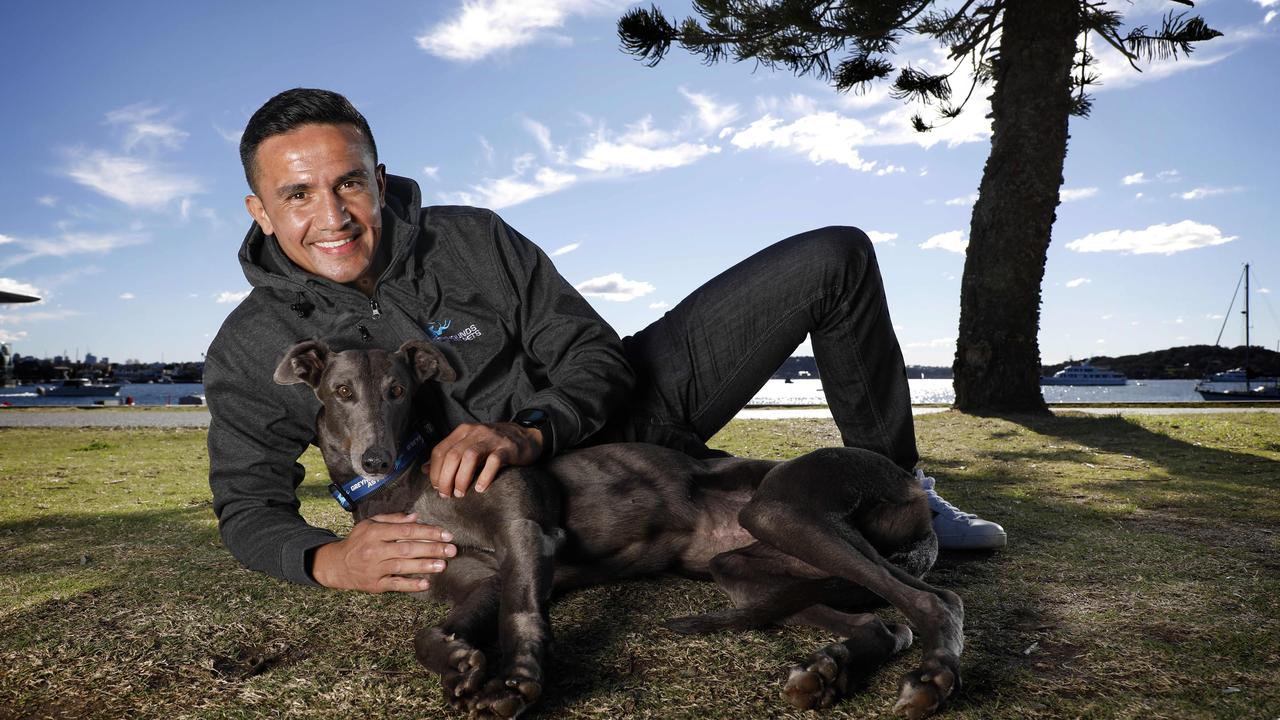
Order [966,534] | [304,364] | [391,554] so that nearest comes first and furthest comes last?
[391,554]
[304,364]
[966,534]

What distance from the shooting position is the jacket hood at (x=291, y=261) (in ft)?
9.44

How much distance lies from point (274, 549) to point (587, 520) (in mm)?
1074

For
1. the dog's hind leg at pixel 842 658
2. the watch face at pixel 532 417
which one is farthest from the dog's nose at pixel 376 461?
the dog's hind leg at pixel 842 658

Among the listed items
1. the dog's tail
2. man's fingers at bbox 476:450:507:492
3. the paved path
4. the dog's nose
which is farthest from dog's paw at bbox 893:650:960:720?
the paved path

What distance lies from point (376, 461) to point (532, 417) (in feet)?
1.58

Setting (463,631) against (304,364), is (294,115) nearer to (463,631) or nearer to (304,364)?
(304,364)

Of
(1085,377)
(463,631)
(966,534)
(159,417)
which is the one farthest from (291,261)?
(1085,377)

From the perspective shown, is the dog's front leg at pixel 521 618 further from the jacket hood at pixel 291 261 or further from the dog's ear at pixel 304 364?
the jacket hood at pixel 291 261

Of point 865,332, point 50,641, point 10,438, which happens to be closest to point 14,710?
point 50,641

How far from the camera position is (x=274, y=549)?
8.91ft

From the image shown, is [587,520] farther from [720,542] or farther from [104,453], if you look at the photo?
[104,453]

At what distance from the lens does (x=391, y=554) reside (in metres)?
2.40

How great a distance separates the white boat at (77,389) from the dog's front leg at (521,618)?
62.5m

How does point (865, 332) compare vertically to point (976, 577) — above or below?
above
